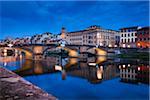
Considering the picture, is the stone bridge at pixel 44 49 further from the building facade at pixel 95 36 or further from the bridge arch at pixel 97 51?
the building facade at pixel 95 36

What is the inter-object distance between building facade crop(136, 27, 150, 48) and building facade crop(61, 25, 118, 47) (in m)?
14.5

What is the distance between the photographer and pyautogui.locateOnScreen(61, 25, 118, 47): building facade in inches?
3433

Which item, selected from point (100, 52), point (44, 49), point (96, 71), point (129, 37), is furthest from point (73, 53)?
point (96, 71)

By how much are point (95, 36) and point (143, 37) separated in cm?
2314

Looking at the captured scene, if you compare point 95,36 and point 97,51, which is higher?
point 95,36

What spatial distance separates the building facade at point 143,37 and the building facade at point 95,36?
14.5m

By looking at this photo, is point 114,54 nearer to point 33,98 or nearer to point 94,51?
point 94,51

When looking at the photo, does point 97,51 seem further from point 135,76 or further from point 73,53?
point 135,76

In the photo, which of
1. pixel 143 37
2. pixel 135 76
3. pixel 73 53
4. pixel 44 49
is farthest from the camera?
pixel 143 37

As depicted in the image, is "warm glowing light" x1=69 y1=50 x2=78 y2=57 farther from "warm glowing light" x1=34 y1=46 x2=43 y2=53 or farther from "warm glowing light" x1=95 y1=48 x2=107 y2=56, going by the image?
"warm glowing light" x1=34 y1=46 x2=43 y2=53

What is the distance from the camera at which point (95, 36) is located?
87.4 m

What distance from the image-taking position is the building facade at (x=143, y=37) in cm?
6762

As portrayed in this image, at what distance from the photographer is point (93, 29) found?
8881cm

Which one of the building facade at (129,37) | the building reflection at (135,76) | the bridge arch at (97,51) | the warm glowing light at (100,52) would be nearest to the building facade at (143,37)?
the building facade at (129,37)
